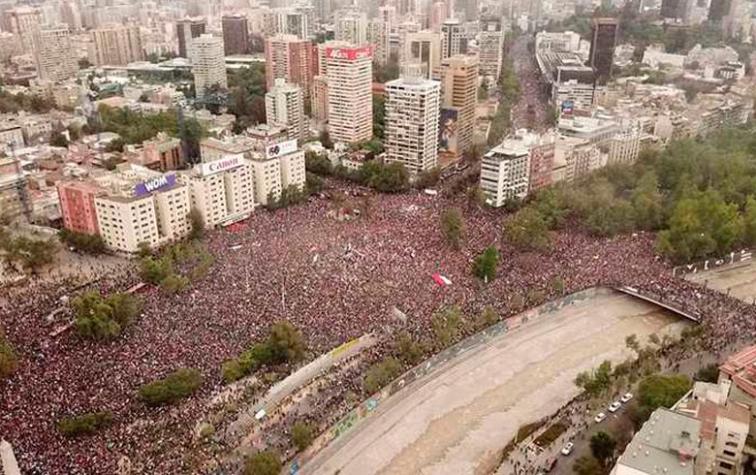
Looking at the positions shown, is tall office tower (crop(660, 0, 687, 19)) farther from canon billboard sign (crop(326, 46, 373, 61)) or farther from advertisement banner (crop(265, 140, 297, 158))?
advertisement banner (crop(265, 140, 297, 158))

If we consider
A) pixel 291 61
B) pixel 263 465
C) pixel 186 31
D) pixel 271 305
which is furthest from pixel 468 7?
pixel 263 465

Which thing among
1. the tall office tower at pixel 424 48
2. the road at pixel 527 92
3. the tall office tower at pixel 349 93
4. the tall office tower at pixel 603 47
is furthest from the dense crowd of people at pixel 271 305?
the tall office tower at pixel 603 47

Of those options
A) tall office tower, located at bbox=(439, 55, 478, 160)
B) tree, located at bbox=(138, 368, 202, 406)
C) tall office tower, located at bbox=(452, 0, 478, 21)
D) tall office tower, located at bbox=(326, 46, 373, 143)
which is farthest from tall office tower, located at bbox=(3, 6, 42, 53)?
tree, located at bbox=(138, 368, 202, 406)

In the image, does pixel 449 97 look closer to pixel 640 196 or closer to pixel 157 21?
pixel 640 196

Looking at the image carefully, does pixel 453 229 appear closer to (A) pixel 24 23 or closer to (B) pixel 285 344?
(B) pixel 285 344

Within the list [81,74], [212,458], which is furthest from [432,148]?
[81,74]
